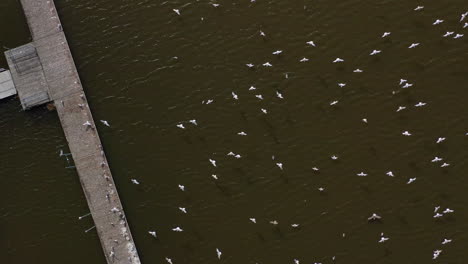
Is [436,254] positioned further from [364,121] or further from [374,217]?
[364,121]

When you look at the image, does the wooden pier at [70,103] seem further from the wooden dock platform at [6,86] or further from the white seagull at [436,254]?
the white seagull at [436,254]

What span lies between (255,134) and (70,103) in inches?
549

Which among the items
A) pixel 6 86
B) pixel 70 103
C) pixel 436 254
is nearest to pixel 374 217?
pixel 436 254

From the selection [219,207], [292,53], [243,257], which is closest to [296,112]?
[292,53]

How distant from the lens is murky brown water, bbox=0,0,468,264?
31.7 metres

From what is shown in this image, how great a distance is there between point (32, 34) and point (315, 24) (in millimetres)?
21007

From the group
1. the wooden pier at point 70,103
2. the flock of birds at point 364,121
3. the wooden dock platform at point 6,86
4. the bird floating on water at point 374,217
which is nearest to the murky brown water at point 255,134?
the flock of birds at point 364,121

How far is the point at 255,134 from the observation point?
3316 cm

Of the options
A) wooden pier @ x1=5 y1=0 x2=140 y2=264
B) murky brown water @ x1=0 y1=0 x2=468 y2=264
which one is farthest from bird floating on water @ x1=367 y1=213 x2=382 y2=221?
wooden pier @ x1=5 y1=0 x2=140 y2=264

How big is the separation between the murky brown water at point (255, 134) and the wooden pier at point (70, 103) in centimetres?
73

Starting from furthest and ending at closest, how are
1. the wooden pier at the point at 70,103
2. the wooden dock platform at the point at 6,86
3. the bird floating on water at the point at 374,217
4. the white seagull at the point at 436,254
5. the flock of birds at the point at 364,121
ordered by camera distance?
the wooden dock platform at the point at 6,86, the wooden pier at the point at 70,103, the bird floating on water at the point at 374,217, the flock of birds at the point at 364,121, the white seagull at the point at 436,254

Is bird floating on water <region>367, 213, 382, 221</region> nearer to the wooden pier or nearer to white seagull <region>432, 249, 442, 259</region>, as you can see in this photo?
white seagull <region>432, 249, 442, 259</region>

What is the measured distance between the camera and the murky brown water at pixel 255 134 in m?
31.7

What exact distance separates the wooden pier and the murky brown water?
0.73 meters
